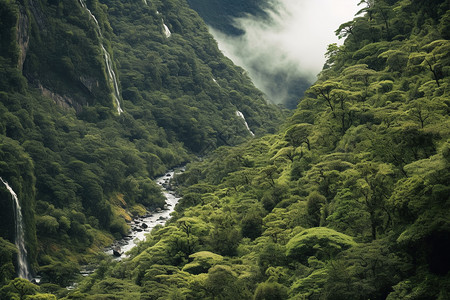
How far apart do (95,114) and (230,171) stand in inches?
2162

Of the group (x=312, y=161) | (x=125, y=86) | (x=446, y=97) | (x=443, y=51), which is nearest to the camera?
(x=446, y=97)

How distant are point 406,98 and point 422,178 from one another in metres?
23.1

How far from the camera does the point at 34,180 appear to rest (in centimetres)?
8075

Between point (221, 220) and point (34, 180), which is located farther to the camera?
point (34, 180)

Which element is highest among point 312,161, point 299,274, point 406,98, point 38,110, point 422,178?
point 38,110

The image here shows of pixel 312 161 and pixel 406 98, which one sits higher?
pixel 406 98

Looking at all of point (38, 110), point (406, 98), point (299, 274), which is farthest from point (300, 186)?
point (38, 110)

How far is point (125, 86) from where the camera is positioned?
14962 centimetres

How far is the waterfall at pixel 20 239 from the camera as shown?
221 ft

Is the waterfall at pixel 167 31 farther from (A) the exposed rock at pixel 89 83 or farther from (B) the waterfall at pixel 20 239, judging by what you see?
(B) the waterfall at pixel 20 239

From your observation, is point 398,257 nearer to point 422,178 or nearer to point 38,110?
point 422,178

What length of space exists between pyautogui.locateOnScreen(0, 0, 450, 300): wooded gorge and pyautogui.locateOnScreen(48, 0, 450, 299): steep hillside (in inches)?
5.0

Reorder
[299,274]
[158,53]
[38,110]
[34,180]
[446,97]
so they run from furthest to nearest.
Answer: [158,53] → [38,110] → [34,180] → [446,97] → [299,274]

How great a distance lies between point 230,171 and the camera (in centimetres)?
7544
